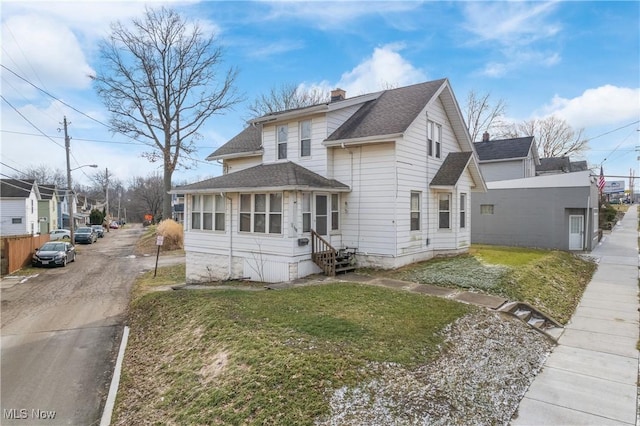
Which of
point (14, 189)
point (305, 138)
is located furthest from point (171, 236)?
point (14, 189)

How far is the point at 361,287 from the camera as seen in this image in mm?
9906

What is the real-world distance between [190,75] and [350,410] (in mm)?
31967

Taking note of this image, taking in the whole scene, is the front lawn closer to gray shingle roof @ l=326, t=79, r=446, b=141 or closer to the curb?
the curb

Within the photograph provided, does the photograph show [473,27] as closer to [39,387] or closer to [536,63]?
[536,63]

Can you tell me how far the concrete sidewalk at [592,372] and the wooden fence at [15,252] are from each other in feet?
79.3

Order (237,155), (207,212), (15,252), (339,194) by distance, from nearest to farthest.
Result: (339,194) < (207,212) < (237,155) < (15,252)

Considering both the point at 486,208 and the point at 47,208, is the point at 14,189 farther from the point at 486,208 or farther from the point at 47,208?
the point at 486,208

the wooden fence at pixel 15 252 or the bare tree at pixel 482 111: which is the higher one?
the bare tree at pixel 482 111

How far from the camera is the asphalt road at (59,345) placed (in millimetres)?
6004

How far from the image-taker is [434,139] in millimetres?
14922

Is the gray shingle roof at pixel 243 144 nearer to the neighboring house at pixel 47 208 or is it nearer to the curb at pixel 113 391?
the curb at pixel 113 391

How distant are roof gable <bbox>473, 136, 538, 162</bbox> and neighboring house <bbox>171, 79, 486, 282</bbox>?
14.3 m

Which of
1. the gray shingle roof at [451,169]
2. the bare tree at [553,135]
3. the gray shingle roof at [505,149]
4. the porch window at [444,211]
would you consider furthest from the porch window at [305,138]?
the bare tree at [553,135]

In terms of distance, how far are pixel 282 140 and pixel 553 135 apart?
147 feet
